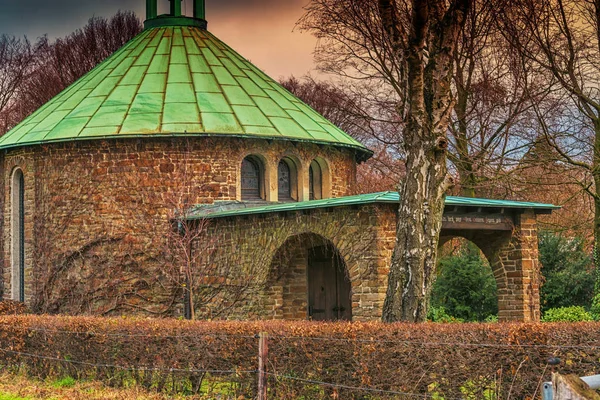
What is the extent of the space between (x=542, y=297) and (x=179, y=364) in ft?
36.6

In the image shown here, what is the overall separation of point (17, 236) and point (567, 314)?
13756 millimetres

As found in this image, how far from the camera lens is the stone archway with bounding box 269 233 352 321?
20344 millimetres

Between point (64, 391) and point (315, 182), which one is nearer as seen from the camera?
point (64, 391)

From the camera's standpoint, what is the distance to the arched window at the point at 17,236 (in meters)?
25.3

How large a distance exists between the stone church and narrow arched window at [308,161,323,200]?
0.04 metres

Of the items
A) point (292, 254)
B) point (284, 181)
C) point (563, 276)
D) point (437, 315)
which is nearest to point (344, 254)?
point (292, 254)

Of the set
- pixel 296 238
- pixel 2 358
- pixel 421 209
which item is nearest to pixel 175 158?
pixel 296 238

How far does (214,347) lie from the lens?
41.3 feet

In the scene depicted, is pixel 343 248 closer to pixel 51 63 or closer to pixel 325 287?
pixel 325 287

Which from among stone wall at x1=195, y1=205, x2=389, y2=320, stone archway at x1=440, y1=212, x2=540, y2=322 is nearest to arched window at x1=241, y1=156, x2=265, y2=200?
stone wall at x1=195, y1=205, x2=389, y2=320

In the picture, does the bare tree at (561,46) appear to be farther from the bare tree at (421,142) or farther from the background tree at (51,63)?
the background tree at (51,63)

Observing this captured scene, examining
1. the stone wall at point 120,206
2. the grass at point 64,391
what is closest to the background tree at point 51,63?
the stone wall at point 120,206

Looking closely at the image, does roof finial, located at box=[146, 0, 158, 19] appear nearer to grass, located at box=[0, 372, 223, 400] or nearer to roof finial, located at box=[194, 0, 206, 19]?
roof finial, located at box=[194, 0, 206, 19]

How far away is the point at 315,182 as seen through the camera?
25.4 m
